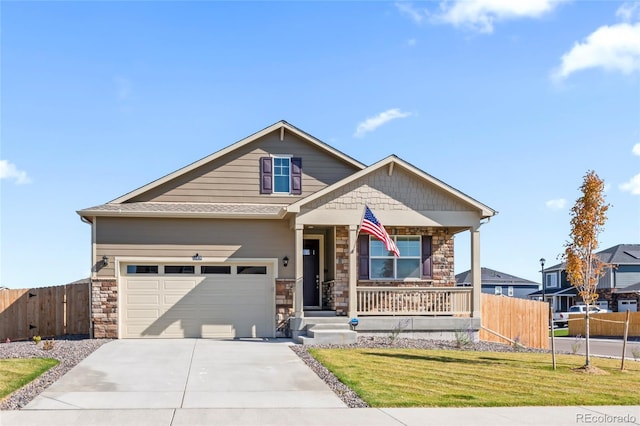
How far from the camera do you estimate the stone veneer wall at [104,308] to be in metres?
18.6

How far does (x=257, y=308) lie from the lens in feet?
63.4

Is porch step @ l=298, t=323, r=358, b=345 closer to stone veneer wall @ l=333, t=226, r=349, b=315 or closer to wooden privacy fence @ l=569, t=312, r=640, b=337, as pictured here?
stone veneer wall @ l=333, t=226, r=349, b=315

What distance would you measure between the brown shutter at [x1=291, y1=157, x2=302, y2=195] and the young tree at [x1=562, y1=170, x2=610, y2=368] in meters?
8.62

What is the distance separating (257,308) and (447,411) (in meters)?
10.4

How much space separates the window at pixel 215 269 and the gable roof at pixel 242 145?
→ 114 inches

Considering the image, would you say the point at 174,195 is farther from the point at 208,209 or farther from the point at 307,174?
the point at 307,174

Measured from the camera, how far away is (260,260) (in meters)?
19.2

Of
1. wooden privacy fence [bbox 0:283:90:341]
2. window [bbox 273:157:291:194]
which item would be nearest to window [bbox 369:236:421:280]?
window [bbox 273:157:291:194]

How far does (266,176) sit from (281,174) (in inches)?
19.7

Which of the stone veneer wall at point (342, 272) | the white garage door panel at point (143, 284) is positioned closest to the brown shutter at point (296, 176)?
the stone veneer wall at point (342, 272)

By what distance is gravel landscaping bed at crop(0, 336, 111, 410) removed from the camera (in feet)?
33.0

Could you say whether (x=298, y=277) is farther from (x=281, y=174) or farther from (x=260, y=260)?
(x=281, y=174)

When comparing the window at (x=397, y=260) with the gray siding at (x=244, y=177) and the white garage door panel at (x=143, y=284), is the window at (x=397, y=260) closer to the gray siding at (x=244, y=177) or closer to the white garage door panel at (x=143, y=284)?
the gray siding at (x=244, y=177)

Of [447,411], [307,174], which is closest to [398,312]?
[307,174]
